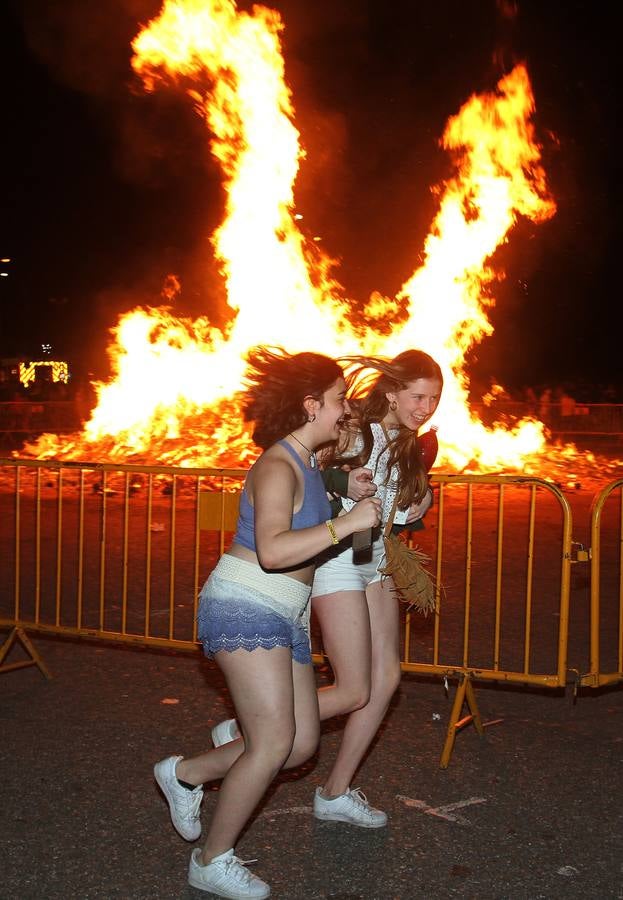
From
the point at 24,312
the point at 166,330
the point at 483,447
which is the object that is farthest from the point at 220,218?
the point at 24,312

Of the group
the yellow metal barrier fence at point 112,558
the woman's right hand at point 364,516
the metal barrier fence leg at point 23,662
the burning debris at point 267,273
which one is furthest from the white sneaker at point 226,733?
the burning debris at point 267,273

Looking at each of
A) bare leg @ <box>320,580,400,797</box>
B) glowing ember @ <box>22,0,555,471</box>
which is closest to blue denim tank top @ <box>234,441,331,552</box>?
bare leg @ <box>320,580,400,797</box>

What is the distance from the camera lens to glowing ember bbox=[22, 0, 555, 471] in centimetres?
1555

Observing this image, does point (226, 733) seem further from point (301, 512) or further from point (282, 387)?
point (282, 387)

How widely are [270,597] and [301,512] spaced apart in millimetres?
318

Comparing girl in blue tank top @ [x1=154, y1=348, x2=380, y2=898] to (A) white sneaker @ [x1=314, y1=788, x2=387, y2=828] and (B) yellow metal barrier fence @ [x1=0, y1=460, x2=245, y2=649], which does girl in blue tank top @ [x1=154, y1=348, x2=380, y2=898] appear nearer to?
(A) white sneaker @ [x1=314, y1=788, x2=387, y2=828]

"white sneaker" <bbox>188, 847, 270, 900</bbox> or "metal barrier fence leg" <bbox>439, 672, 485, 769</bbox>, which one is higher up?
"metal barrier fence leg" <bbox>439, 672, 485, 769</bbox>

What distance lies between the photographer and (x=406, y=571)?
4344 millimetres

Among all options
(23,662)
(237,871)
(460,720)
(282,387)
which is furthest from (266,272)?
(237,871)

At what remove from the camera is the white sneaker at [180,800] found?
389 cm

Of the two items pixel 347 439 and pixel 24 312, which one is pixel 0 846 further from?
pixel 24 312

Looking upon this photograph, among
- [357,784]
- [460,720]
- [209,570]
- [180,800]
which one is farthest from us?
[209,570]

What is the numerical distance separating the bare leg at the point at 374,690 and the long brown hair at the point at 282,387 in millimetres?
991

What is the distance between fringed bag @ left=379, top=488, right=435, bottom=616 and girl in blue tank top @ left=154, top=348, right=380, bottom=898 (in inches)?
23.5
